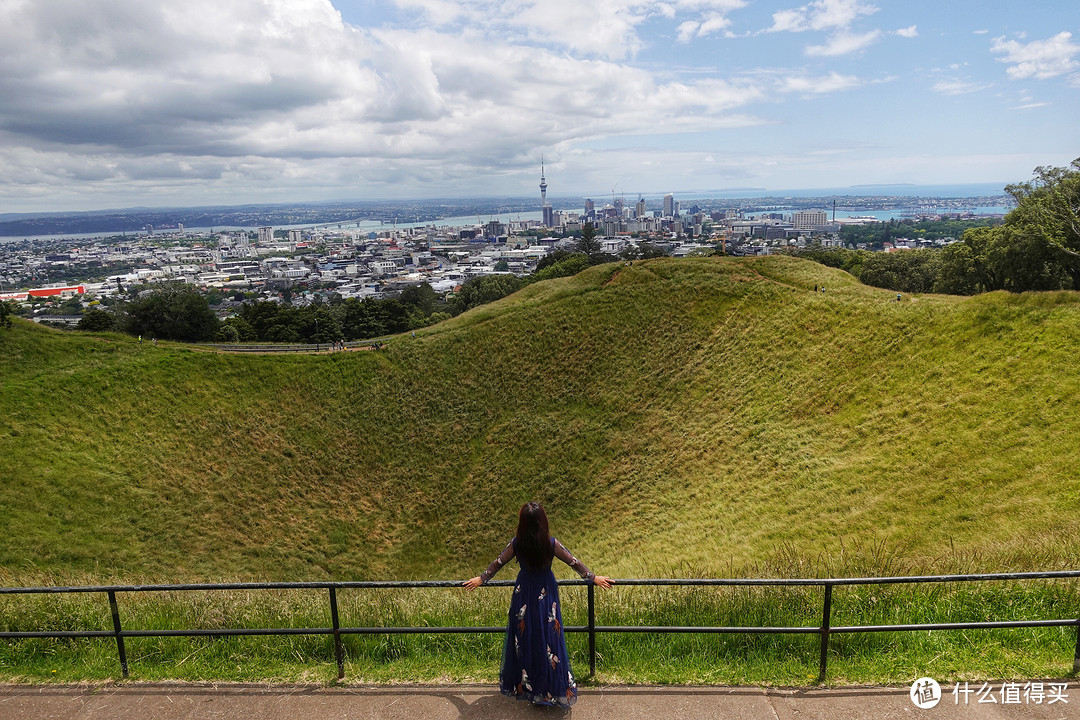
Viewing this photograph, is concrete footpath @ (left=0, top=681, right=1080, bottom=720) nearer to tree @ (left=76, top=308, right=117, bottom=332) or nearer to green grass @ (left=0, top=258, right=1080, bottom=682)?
green grass @ (left=0, top=258, right=1080, bottom=682)

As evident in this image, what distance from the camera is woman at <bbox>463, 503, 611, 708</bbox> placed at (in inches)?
192

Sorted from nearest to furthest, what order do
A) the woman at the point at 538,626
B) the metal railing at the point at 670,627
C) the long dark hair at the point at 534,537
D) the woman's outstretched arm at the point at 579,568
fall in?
the long dark hair at the point at 534,537, the woman at the point at 538,626, the woman's outstretched arm at the point at 579,568, the metal railing at the point at 670,627

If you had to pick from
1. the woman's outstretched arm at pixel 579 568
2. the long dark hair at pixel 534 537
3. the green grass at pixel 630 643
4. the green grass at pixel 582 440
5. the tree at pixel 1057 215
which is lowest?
the green grass at pixel 582 440

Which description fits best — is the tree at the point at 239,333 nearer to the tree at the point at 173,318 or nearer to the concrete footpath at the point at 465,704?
the tree at the point at 173,318

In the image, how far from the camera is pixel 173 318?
4875 centimetres

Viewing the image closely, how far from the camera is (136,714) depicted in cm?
525

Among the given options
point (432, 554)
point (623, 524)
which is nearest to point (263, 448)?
point (432, 554)

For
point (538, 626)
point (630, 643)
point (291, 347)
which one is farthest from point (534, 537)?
point (291, 347)

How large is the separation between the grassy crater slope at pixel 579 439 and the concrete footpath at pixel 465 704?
7.29 m

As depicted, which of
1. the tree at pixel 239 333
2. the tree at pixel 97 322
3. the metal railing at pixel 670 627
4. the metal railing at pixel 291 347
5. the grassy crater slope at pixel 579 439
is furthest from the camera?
A: the tree at pixel 239 333

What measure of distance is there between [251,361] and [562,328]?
58.2 feet

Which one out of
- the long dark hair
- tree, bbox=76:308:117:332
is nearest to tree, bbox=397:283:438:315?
tree, bbox=76:308:117:332
